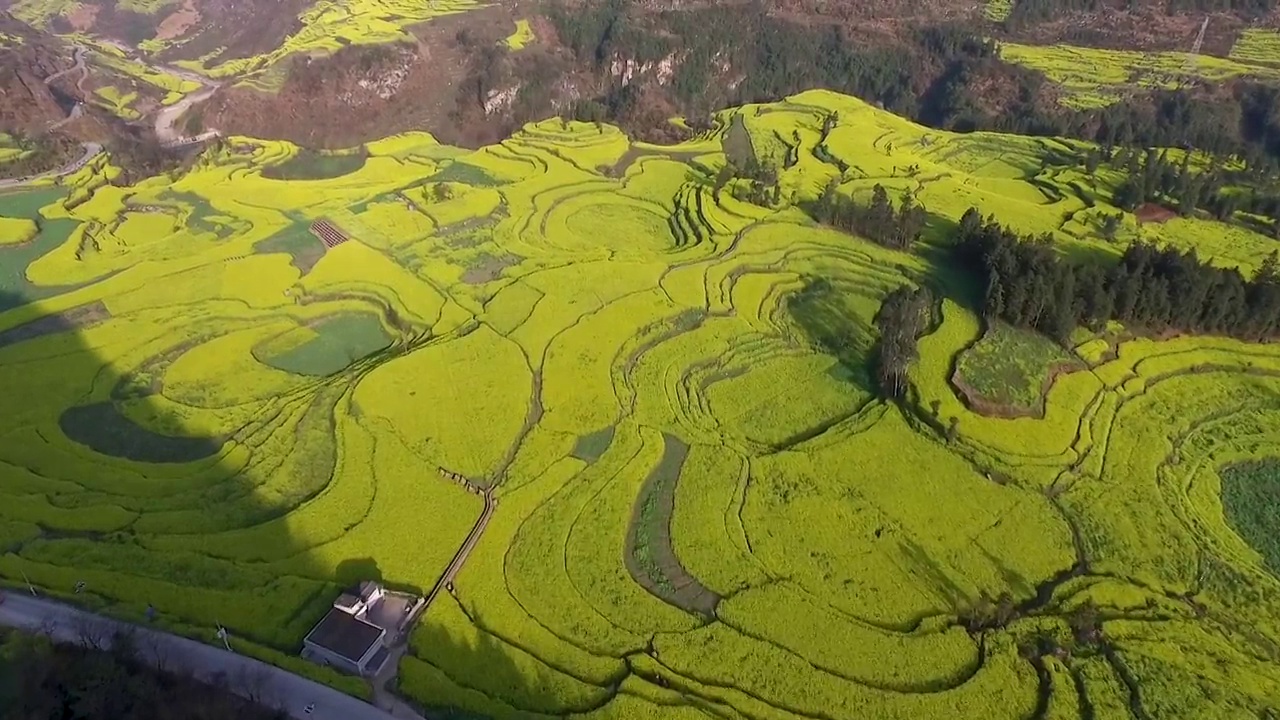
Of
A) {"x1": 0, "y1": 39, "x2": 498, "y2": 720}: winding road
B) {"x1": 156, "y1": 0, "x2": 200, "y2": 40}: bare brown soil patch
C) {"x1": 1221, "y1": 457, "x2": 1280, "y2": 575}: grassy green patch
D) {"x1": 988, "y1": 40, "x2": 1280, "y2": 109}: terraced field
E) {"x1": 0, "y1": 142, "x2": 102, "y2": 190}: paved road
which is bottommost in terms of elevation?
{"x1": 1221, "y1": 457, "x2": 1280, "y2": 575}: grassy green patch

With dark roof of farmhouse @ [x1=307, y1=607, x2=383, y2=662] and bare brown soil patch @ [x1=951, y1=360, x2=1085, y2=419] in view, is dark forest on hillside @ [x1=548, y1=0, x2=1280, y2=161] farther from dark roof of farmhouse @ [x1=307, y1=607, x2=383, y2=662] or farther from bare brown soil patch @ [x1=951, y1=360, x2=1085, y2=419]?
dark roof of farmhouse @ [x1=307, y1=607, x2=383, y2=662]

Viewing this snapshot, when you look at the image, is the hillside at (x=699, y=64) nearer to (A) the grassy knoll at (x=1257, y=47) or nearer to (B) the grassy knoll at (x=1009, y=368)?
(A) the grassy knoll at (x=1257, y=47)

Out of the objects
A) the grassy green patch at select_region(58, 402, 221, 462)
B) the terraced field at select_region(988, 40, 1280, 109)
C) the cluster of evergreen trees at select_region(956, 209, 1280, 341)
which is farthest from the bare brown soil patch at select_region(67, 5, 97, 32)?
the cluster of evergreen trees at select_region(956, 209, 1280, 341)

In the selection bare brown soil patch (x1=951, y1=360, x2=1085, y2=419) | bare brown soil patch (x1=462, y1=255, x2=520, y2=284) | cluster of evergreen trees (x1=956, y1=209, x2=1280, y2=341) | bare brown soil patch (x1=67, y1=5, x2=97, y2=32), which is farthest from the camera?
bare brown soil patch (x1=67, y1=5, x2=97, y2=32)

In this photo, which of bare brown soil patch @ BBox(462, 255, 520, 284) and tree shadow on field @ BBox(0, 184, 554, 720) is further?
bare brown soil patch @ BBox(462, 255, 520, 284)

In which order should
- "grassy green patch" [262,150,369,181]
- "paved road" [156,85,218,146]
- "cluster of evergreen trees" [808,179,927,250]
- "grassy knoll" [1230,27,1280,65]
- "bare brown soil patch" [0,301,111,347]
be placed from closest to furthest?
"bare brown soil patch" [0,301,111,347] → "cluster of evergreen trees" [808,179,927,250] → "grassy green patch" [262,150,369,181] → "paved road" [156,85,218,146] → "grassy knoll" [1230,27,1280,65]

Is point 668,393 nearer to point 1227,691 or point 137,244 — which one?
point 1227,691

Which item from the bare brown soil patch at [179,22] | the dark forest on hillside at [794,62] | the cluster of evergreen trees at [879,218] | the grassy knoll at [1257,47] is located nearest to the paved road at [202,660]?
the cluster of evergreen trees at [879,218]

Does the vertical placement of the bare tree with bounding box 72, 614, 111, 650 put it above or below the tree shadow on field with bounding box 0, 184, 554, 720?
above
